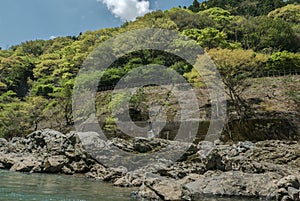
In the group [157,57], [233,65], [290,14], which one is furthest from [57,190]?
[290,14]

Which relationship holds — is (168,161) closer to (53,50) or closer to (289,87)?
(289,87)

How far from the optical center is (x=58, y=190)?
46.9 ft

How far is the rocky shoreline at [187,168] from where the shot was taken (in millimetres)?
13102

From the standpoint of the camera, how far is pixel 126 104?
3534 cm

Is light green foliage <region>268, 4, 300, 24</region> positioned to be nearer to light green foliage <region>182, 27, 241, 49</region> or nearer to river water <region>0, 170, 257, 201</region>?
light green foliage <region>182, 27, 241, 49</region>

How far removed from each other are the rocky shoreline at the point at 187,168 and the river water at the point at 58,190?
1.06 m

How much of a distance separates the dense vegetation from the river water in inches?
752

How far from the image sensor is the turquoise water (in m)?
12.5

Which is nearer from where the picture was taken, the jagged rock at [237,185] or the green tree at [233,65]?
the jagged rock at [237,185]

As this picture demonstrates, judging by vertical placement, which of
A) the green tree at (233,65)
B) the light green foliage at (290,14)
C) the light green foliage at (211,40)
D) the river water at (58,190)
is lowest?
the river water at (58,190)

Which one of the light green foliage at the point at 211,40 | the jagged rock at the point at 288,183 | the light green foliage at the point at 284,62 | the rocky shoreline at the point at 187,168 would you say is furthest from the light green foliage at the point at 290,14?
the jagged rock at the point at 288,183

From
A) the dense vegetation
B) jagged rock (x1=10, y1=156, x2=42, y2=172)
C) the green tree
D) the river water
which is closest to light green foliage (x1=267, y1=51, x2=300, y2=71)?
the dense vegetation

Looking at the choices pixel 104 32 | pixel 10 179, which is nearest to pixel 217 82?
pixel 10 179

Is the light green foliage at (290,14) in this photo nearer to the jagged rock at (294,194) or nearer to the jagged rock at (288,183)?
the jagged rock at (288,183)
